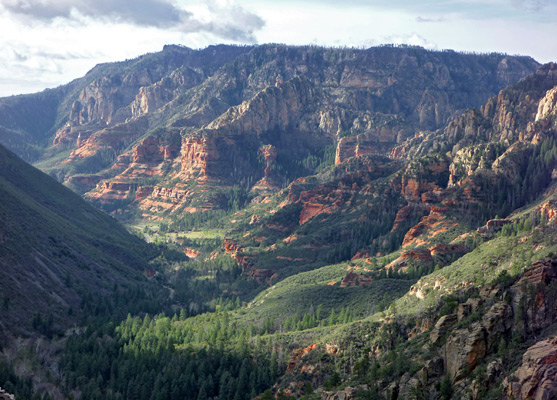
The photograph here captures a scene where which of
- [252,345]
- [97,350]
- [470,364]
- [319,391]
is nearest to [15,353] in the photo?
[97,350]

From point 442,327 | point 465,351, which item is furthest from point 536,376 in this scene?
point 442,327

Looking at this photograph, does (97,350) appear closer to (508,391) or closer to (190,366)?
(190,366)

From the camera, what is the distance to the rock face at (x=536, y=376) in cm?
7356

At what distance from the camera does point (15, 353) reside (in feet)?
510

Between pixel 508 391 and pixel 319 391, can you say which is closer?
pixel 508 391

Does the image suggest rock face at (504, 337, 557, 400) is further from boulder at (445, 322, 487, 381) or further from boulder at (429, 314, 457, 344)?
boulder at (429, 314, 457, 344)

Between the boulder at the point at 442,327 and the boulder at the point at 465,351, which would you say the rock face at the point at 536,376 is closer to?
the boulder at the point at 465,351

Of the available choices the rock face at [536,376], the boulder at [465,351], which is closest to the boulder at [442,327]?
the boulder at [465,351]

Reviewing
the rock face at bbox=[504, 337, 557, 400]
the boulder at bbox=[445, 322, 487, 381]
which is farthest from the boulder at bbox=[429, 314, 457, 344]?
the rock face at bbox=[504, 337, 557, 400]

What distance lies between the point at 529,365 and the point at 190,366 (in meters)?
85.7

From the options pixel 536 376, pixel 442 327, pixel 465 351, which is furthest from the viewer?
pixel 442 327

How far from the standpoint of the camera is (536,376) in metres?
75.2

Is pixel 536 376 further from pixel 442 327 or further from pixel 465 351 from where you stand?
pixel 442 327

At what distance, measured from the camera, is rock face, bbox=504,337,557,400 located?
2896 inches
